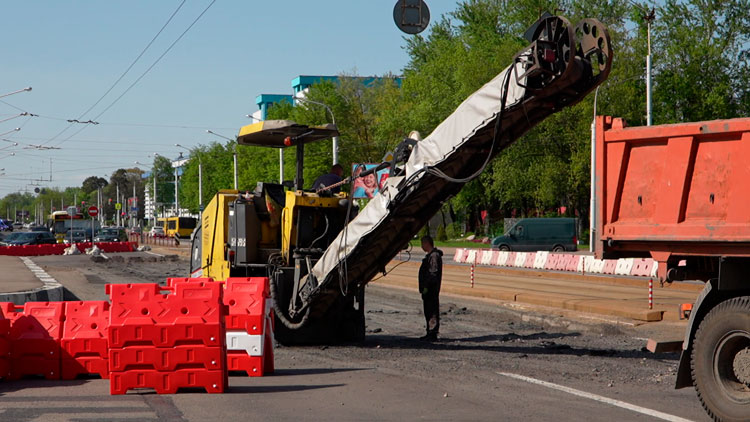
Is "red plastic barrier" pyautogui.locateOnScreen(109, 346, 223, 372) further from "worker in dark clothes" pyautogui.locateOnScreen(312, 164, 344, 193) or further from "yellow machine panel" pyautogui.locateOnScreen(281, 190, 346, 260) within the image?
A: "worker in dark clothes" pyautogui.locateOnScreen(312, 164, 344, 193)

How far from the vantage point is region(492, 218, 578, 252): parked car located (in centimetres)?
5000

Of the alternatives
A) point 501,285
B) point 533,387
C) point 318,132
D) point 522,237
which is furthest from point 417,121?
point 533,387

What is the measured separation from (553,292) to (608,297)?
6.95ft

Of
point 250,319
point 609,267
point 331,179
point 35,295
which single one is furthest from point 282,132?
point 609,267

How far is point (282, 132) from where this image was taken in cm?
1394

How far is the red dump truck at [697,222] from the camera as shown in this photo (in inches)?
281

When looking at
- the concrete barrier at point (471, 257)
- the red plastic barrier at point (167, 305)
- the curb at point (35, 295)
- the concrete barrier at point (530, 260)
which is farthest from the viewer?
the concrete barrier at point (471, 257)

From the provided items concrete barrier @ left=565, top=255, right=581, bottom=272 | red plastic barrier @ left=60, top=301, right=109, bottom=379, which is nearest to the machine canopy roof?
red plastic barrier @ left=60, top=301, right=109, bottom=379

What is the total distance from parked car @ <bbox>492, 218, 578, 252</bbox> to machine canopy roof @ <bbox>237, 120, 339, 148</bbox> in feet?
121

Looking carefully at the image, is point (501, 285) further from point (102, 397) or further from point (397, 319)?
point (102, 397)

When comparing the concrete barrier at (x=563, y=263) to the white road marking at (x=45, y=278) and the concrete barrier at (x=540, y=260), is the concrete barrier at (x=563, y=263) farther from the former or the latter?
the white road marking at (x=45, y=278)

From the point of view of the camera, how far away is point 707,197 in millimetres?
7445

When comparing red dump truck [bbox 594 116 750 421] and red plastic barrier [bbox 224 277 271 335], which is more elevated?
red dump truck [bbox 594 116 750 421]

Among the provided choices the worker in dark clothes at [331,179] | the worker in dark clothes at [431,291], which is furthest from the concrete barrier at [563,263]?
the worker in dark clothes at [331,179]
